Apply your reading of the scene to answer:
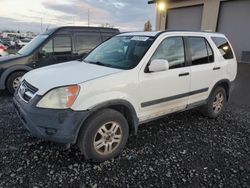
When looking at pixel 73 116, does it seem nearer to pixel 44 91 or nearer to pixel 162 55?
pixel 44 91

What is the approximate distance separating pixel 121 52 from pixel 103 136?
1.53 m

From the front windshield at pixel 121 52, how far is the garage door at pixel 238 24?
28.8ft

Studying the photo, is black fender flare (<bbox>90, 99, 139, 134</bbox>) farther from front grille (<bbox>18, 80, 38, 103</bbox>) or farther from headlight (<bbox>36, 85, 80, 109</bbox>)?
front grille (<bbox>18, 80, 38, 103</bbox>)

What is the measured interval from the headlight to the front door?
1046 mm

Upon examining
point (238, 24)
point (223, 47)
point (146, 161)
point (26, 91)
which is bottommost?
point (146, 161)

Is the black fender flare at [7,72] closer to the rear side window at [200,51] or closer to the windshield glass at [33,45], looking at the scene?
the windshield glass at [33,45]

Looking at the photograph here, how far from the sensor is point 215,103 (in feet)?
16.6

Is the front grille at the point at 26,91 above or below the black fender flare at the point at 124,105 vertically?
above

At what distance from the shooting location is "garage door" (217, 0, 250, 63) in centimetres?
1086

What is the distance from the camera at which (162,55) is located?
12.6ft

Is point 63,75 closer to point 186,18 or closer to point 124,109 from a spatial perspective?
point 124,109

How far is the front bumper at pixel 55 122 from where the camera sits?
285 cm

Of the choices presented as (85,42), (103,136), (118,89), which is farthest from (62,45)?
(103,136)

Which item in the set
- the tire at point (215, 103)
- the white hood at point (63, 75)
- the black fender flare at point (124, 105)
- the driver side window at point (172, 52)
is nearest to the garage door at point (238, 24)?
the tire at point (215, 103)
